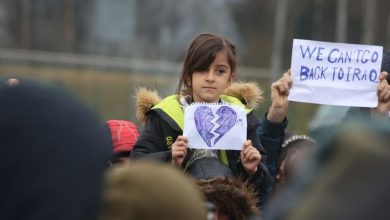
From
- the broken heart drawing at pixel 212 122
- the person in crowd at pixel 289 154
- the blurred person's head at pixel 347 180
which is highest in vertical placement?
the blurred person's head at pixel 347 180

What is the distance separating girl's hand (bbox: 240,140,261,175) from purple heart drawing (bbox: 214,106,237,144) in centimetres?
15

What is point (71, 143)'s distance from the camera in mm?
2018

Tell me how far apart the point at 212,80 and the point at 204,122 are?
7.1 inches

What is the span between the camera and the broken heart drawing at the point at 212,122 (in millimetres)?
4363

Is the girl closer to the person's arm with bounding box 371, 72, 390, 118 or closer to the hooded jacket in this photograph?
the hooded jacket

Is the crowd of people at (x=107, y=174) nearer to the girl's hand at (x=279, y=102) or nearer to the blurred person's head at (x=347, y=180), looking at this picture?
the blurred person's head at (x=347, y=180)

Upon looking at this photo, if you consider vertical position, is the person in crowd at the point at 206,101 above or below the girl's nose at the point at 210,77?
below

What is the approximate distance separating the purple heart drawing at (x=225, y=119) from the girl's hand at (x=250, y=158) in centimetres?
15

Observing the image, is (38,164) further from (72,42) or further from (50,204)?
(72,42)

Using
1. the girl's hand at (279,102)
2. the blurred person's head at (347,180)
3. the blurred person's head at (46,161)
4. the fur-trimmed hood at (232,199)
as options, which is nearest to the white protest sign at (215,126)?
the girl's hand at (279,102)

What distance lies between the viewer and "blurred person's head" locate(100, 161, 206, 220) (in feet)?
6.58

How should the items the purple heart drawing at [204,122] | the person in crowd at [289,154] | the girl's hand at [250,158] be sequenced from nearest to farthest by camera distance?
the girl's hand at [250,158] → the purple heart drawing at [204,122] → the person in crowd at [289,154]

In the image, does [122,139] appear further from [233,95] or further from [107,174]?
[107,174]

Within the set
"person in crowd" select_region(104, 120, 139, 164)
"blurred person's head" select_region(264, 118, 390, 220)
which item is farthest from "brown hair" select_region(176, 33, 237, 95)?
"blurred person's head" select_region(264, 118, 390, 220)
